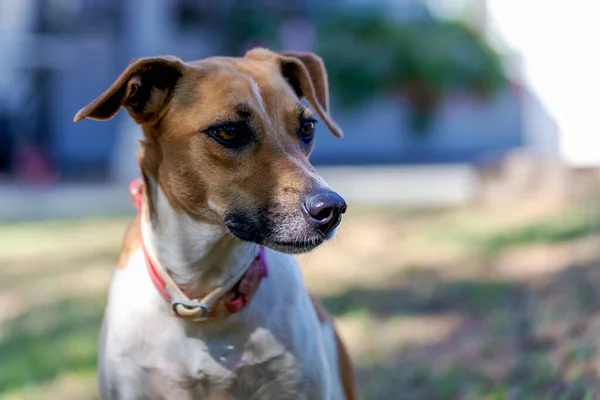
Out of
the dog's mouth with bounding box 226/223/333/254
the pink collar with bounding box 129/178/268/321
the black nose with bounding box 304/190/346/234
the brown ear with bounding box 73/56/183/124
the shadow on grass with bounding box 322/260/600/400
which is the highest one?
the brown ear with bounding box 73/56/183/124

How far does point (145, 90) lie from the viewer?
313 cm

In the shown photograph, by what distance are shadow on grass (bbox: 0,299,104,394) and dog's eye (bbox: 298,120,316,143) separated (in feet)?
7.60

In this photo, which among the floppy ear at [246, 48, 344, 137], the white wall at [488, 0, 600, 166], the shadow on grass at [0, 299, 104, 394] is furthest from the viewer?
the white wall at [488, 0, 600, 166]

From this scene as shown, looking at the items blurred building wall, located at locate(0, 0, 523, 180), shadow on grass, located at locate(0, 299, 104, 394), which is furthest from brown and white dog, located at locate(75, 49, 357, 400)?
blurred building wall, located at locate(0, 0, 523, 180)

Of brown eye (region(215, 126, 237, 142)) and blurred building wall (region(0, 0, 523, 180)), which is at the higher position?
brown eye (region(215, 126, 237, 142))

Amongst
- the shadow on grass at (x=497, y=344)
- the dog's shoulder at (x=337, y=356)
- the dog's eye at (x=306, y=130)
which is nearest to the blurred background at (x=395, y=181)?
the shadow on grass at (x=497, y=344)

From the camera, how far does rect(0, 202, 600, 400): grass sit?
14.6ft

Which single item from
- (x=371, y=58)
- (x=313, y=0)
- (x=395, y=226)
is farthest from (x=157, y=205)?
(x=313, y=0)

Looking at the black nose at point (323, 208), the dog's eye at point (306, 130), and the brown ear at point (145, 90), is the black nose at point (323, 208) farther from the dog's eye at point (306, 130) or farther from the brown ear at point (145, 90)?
the brown ear at point (145, 90)

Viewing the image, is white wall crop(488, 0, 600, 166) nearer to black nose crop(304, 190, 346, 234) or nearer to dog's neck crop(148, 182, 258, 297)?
dog's neck crop(148, 182, 258, 297)

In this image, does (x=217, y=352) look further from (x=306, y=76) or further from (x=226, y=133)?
(x=306, y=76)

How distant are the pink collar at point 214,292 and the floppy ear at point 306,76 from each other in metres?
0.64

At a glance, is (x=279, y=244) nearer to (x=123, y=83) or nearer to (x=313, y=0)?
(x=123, y=83)

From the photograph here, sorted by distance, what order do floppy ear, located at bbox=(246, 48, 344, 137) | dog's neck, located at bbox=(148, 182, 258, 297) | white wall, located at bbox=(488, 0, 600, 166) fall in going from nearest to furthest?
1. dog's neck, located at bbox=(148, 182, 258, 297)
2. floppy ear, located at bbox=(246, 48, 344, 137)
3. white wall, located at bbox=(488, 0, 600, 166)
